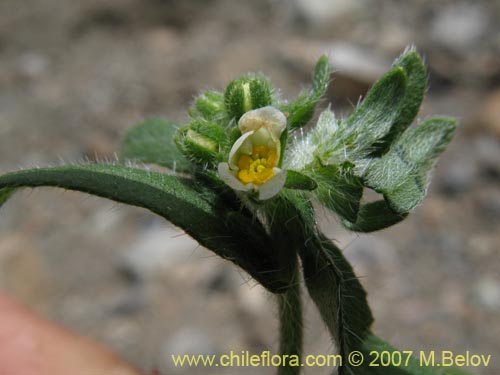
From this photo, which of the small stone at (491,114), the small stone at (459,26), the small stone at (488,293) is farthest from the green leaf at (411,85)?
the small stone at (459,26)

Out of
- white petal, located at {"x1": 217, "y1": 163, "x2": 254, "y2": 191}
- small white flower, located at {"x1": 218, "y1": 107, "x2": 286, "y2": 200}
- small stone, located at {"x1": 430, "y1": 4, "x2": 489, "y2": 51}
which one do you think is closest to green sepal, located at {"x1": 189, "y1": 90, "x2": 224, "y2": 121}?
small white flower, located at {"x1": 218, "y1": 107, "x2": 286, "y2": 200}

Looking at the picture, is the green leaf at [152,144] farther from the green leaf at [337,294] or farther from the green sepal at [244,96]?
the green leaf at [337,294]

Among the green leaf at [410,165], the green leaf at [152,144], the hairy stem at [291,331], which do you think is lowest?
the hairy stem at [291,331]

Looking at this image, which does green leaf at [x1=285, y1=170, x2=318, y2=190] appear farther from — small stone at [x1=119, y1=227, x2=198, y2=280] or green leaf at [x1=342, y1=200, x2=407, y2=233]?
small stone at [x1=119, y1=227, x2=198, y2=280]

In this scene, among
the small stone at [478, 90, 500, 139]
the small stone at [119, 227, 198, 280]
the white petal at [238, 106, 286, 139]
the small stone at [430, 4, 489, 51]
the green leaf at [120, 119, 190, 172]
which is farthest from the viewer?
the small stone at [430, 4, 489, 51]

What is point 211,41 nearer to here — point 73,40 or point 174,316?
point 73,40

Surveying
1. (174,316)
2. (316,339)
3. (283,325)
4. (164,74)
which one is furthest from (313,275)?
(164,74)
